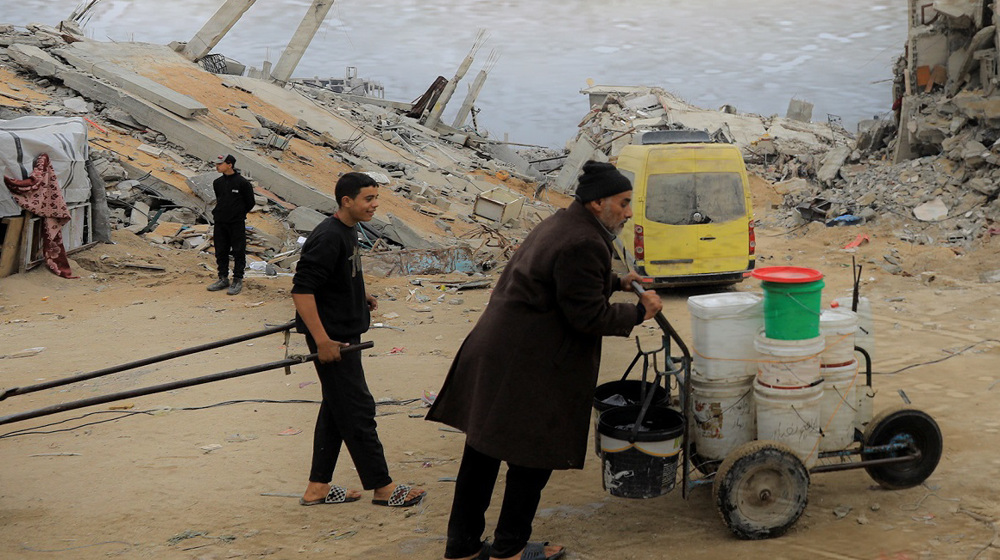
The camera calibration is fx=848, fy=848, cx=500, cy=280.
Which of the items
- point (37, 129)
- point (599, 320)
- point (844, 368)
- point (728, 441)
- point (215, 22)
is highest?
point (215, 22)

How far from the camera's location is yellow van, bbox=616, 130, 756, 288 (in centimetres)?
1200

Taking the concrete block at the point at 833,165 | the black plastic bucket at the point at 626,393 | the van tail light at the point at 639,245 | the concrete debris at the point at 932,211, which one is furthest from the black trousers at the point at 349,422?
the concrete block at the point at 833,165

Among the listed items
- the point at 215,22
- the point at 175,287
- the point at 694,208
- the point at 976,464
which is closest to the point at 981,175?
the point at 694,208

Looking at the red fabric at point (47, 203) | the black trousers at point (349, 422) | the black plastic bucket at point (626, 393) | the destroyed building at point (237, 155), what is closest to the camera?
the black plastic bucket at point (626, 393)

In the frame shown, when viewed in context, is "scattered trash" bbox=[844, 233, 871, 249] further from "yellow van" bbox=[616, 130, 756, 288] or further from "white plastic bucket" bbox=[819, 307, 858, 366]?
"white plastic bucket" bbox=[819, 307, 858, 366]

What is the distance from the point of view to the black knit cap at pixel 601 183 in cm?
390

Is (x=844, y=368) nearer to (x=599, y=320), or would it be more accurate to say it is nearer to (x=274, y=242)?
(x=599, y=320)

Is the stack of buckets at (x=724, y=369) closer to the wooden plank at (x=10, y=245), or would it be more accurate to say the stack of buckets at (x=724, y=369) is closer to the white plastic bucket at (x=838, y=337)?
the white plastic bucket at (x=838, y=337)

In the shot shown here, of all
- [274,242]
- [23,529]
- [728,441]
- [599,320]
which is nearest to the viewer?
[599,320]

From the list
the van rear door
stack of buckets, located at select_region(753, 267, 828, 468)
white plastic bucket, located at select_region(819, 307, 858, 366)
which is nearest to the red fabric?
the van rear door

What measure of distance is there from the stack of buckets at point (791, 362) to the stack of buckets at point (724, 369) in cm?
9

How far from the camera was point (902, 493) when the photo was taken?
15.5 feet

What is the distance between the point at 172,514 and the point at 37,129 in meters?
9.79

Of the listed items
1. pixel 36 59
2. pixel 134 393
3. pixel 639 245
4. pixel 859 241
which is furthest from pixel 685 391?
pixel 36 59
